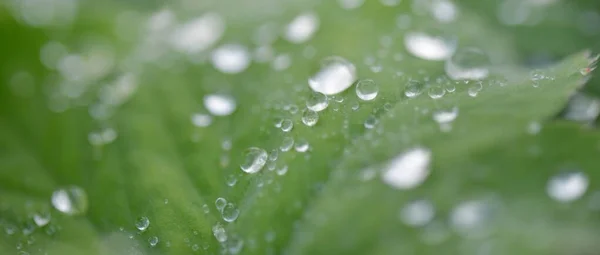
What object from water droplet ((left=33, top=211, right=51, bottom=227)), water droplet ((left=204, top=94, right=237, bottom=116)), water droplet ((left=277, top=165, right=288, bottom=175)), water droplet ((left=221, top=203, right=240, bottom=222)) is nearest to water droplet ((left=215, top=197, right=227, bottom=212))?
water droplet ((left=221, top=203, right=240, bottom=222))

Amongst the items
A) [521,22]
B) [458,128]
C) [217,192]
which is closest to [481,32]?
[521,22]

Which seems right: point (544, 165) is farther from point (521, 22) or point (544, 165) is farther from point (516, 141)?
point (521, 22)

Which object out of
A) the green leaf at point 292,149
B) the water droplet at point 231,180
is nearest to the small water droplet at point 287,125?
the green leaf at point 292,149

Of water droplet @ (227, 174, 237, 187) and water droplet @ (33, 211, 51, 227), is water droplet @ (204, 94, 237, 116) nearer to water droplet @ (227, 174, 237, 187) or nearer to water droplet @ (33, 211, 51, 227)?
water droplet @ (227, 174, 237, 187)

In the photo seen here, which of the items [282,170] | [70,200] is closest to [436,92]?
[282,170]

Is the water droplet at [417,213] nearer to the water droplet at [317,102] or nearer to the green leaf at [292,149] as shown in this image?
the green leaf at [292,149]

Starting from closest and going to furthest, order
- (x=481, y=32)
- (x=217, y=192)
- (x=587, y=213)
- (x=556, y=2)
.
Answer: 1. (x=587, y=213)
2. (x=217, y=192)
3. (x=481, y=32)
4. (x=556, y=2)
